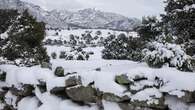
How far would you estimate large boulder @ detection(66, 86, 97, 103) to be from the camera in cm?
1150

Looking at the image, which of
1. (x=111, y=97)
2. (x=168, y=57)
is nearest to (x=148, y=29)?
(x=168, y=57)

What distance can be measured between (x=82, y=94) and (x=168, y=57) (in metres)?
3.39

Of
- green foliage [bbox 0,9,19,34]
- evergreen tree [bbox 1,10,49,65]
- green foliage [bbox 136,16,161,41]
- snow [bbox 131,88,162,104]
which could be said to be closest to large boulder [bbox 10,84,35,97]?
snow [bbox 131,88,162,104]

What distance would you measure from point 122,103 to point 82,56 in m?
46.2

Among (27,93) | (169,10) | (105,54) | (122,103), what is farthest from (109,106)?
(105,54)

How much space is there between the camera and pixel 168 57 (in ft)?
40.3

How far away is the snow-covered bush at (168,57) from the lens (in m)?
12.1

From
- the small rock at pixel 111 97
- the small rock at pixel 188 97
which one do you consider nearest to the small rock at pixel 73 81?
the small rock at pixel 111 97

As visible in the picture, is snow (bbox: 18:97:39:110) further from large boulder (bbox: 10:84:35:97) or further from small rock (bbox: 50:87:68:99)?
small rock (bbox: 50:87:68:99)

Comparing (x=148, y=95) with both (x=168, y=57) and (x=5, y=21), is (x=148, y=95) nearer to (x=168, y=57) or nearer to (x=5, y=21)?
(x=168, y=57)

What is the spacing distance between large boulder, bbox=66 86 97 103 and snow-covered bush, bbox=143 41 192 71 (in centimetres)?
270

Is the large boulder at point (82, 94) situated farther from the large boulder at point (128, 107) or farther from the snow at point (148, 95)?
the snow at point (148, 95)

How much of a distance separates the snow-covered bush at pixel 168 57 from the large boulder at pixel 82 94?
2.70 metres

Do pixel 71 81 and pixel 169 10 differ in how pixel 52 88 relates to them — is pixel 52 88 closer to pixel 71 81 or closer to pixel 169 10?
pixel 71 81
